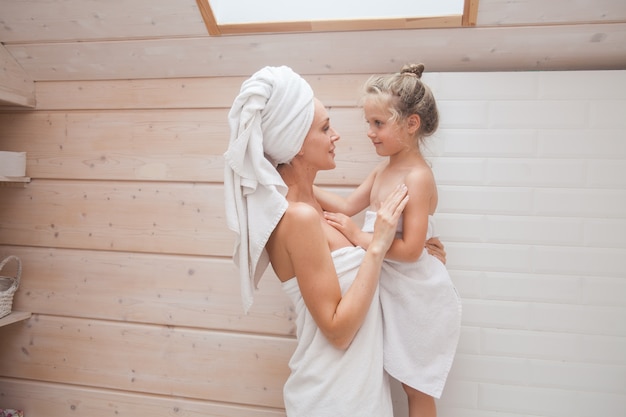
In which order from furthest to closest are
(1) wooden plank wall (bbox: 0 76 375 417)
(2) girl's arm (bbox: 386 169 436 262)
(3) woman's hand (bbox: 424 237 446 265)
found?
(1) wooden plank wall (bbox: 0 76 375 417), (3) woman's hand (bbox: 424 237 446 265), (2) girl's arm (bbox: 386 169 436 262)

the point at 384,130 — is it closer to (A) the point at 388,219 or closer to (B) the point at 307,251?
(A) the point at 388,219

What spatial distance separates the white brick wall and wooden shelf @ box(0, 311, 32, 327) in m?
1.71

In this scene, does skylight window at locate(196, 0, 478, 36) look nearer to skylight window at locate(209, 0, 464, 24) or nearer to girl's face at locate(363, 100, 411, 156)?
skylight window at locate(209, 0, 464, 24)

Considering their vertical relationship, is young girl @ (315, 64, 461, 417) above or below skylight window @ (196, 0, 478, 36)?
below

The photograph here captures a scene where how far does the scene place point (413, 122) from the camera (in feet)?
4.47

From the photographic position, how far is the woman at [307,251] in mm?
1172

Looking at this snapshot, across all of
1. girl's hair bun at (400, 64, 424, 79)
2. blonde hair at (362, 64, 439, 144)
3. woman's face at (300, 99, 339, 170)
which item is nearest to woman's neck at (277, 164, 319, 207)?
woman's face at (300, 99, 339, 170)

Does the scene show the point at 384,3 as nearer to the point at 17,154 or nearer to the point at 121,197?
the point at 121,197

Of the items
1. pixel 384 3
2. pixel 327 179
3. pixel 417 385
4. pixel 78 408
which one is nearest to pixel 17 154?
pixel 78 408

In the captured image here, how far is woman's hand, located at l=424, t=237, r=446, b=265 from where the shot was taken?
4.76ft

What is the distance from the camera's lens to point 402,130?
136 cm

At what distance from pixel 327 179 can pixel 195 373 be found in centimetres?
92

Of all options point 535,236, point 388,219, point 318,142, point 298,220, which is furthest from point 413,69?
point 535,236

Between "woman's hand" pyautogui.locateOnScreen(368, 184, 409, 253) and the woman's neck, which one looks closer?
Result: "woman's hand" pyautogui.locateOnScreen(368, 184, 409, 253)
